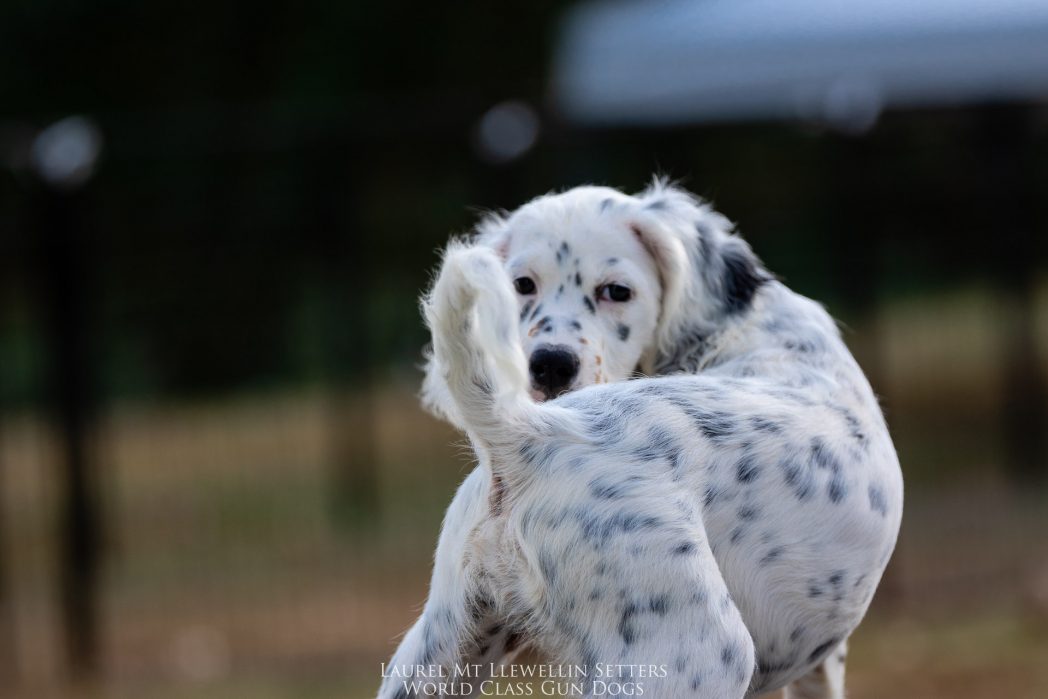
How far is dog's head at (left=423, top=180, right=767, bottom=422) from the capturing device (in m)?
3.70

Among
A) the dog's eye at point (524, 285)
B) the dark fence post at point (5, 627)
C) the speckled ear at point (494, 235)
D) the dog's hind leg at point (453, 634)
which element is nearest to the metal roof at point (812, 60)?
the dark fence post at point (5, 627)

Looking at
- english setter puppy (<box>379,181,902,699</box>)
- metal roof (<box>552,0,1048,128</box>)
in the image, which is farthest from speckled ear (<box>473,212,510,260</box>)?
metal roof (<box>552,0,1048,128</box>)

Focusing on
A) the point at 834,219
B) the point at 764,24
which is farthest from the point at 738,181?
the point at 834,219

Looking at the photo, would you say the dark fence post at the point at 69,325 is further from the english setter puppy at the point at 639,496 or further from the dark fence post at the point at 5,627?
the english setter puppy at the point at 639,496

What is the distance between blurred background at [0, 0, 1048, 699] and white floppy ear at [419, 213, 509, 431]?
3.65 m

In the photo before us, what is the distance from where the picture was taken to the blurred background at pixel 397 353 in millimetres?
8711

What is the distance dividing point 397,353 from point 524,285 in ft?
28.2

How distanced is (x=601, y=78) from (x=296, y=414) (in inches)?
130

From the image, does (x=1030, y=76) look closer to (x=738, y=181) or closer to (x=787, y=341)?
(x=738, y=181)

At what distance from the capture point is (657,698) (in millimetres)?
2738

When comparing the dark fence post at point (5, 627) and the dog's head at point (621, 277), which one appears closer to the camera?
the dog's head at point (621, 277)

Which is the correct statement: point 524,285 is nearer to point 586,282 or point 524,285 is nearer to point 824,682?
point 586,282

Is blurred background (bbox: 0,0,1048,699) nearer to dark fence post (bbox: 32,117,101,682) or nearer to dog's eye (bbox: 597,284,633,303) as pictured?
dark fence post (bbox: 32,117,101,682)

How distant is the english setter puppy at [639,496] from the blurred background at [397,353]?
3.89 metres
